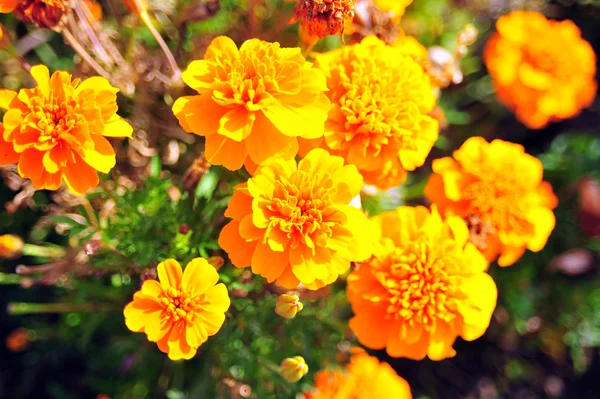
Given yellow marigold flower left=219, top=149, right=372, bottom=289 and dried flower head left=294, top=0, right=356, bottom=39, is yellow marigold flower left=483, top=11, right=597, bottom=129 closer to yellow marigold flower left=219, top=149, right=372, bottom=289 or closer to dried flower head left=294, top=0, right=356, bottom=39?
dried flower head left=294, top=0, right=356, bottom=39

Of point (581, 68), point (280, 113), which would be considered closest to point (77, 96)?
point (280, 113)

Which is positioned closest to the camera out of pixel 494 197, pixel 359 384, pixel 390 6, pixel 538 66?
pixel 494 197

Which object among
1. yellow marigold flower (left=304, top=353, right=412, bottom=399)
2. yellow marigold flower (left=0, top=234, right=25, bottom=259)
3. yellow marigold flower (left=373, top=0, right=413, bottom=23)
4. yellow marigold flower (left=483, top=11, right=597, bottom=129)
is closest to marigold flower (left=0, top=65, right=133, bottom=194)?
yellow marigold flower (left=0, top=234, right=25, bottom=259)

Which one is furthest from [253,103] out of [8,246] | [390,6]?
[390,6]

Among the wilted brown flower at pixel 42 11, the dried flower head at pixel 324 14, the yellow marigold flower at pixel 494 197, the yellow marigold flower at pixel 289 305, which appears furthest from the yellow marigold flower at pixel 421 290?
the wilted brown flower at pixel 42 11

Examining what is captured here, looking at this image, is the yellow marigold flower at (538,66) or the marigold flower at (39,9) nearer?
the marigold flower at (39,9)

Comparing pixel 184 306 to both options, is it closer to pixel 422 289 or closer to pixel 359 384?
pixel 422 289

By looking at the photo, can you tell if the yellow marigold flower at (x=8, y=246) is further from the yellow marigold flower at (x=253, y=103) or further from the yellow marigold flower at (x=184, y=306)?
the yellow marigold flower at (x=253, y=103)
